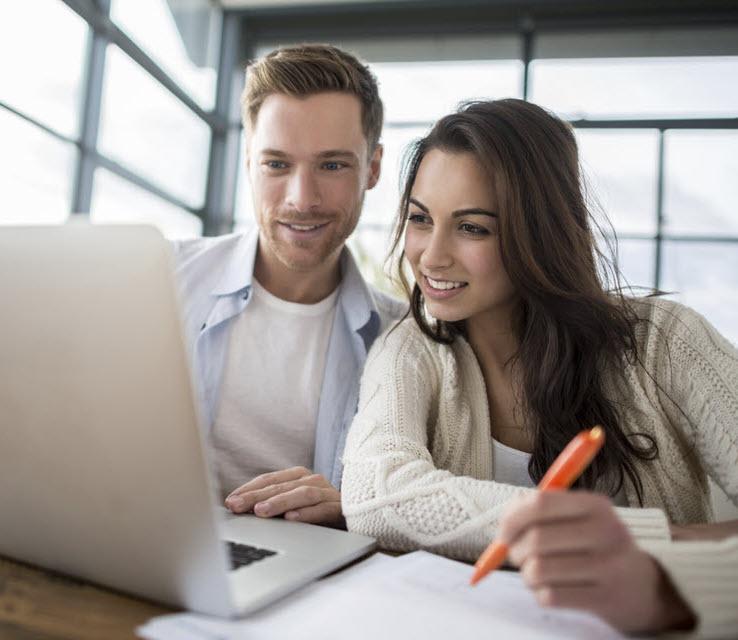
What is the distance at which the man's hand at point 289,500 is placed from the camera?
0.93 m

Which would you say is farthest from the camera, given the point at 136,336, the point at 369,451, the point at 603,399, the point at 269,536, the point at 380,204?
the point at 380,204

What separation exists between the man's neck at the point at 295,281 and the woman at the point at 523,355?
16.3 inches

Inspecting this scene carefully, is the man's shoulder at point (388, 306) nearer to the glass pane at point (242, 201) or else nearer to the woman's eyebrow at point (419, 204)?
the woman's eyebrow at point (419, 204)

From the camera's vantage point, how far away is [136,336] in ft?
1.59

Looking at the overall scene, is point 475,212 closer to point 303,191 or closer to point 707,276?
point 303,191

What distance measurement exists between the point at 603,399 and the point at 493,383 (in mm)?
239

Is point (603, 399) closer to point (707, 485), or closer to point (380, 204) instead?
point (707, 485)

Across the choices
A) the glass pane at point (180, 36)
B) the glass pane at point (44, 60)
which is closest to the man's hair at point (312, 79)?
the glass pane at point (44, 60)

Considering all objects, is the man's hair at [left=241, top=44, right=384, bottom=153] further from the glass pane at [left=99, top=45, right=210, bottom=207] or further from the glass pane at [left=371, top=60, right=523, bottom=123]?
the glass pane at [left=371, top=60, right=523, bottom=123]

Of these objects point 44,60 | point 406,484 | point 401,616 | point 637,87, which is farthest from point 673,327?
point 637,87

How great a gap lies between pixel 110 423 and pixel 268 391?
1090 millimetres

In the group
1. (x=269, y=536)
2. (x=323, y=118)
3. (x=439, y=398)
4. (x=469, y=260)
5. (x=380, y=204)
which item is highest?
(x=380, y=204)

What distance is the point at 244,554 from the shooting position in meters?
0.70

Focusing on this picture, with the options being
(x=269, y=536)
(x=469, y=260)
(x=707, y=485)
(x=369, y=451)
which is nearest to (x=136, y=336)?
(x=269, y=536)
